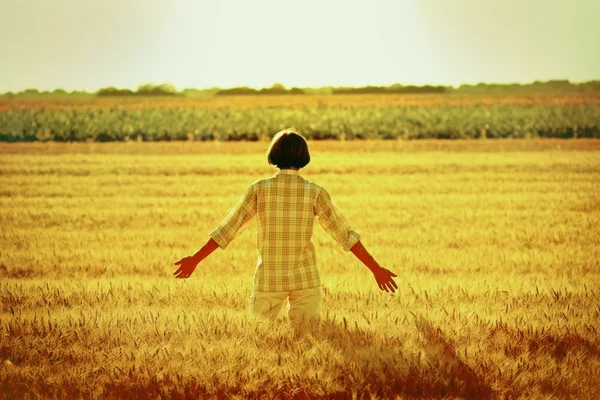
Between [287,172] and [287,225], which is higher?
[287,172]

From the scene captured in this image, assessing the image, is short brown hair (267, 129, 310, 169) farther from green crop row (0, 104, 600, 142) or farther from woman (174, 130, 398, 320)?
green crop row (0, 104, 600, 142)

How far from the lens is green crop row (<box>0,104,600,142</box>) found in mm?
36469

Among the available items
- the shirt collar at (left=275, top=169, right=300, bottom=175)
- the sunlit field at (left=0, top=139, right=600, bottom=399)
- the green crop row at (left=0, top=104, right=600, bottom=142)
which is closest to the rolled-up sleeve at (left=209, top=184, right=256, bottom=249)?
the shirt collar at (left=275, top=169, right=300, bottom=175)

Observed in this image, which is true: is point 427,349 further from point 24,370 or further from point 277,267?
point 24,370

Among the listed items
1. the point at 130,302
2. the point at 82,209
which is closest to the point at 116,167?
the point at 82,209

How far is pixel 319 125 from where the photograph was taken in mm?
37156

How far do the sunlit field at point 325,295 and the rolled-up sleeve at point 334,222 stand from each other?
542 mm

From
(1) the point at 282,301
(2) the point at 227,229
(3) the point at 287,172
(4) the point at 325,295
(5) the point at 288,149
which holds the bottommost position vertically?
(4) the point at 325,295

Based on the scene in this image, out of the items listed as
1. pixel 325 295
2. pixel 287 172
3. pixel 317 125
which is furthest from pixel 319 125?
pixel 287 172

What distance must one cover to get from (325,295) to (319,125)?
3140 centimetres

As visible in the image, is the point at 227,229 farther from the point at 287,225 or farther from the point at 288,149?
the point at 288,149

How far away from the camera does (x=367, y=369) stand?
3.87 meters

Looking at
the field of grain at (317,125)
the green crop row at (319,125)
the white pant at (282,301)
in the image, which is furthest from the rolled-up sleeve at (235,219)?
the green crop row at (319,125)

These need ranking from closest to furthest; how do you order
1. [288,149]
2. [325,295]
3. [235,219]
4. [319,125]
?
[288,149], [235,219], [325,295], [319,125]
